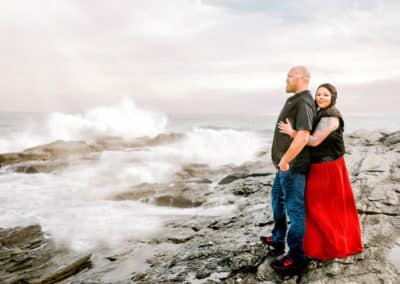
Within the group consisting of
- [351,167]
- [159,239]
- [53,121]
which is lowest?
[159,239]

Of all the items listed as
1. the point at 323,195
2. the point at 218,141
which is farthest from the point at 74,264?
the point at 218,141

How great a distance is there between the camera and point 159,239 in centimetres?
652

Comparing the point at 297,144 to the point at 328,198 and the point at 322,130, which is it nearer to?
the point at 322,130

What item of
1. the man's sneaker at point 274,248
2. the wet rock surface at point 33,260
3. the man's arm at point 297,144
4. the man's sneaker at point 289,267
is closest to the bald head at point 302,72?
the man's arm at point 297,144

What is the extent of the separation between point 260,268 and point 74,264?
312 centimetres

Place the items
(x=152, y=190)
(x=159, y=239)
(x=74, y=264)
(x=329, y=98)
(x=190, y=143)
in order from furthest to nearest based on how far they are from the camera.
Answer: (x=190, y=143)
(x=152, y=190)
(x=159, y=239)
(x=74, y=264)
(x=329, y=98)

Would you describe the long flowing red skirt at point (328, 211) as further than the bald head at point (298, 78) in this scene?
Yes

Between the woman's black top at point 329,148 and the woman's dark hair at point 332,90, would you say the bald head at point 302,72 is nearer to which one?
the woman's dark hair at point 332,90

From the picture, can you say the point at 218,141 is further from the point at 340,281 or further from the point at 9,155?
the point at 340,281

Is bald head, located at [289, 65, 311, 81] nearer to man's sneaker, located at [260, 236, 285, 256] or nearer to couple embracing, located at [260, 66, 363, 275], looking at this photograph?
couple embracing, located at [260, 66, 363, 275]

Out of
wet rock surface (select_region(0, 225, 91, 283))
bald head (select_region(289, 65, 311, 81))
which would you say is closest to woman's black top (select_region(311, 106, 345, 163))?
bald head (select_region(289, 65, 311, 81))

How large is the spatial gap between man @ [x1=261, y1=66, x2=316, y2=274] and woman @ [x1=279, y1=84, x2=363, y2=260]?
114 mm

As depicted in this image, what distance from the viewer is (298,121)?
3.58 meters

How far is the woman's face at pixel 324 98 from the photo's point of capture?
3.69 metres
